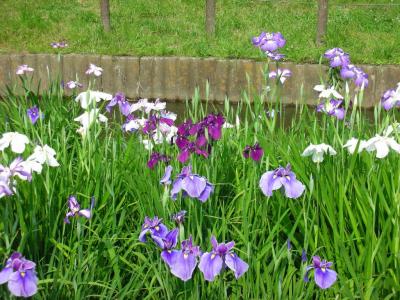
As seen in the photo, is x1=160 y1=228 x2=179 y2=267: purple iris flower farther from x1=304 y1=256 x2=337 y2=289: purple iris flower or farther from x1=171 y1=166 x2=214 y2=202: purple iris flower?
x1=304 y1=256 x2=337 y2=289: purple iris flower

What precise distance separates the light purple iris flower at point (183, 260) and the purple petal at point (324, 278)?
34 centimetres

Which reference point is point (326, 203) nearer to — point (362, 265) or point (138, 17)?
point (362, 265)

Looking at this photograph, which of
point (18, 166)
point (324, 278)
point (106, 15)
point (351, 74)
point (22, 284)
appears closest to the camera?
point (22, 284)

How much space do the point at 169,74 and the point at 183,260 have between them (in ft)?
17.6

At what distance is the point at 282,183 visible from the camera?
6.18 feet

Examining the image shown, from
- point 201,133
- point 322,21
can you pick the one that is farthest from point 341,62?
point 322,21

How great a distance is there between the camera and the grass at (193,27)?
7.32m

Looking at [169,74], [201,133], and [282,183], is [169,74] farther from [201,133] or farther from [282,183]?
[282,183]

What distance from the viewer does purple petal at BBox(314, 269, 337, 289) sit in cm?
173

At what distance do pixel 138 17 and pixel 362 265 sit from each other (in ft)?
23.8

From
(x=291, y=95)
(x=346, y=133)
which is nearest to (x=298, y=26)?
(x=291, y=95)

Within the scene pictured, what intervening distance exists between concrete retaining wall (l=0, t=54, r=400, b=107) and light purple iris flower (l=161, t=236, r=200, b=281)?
5026 mm

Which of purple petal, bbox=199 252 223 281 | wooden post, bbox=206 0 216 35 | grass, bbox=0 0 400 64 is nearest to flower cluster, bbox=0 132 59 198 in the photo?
purple petal, bbox=199 252 223 281

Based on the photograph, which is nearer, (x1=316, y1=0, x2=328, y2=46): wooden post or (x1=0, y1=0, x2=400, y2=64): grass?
(x1=316, y1=0, x2=328, y2=46): wooden post
